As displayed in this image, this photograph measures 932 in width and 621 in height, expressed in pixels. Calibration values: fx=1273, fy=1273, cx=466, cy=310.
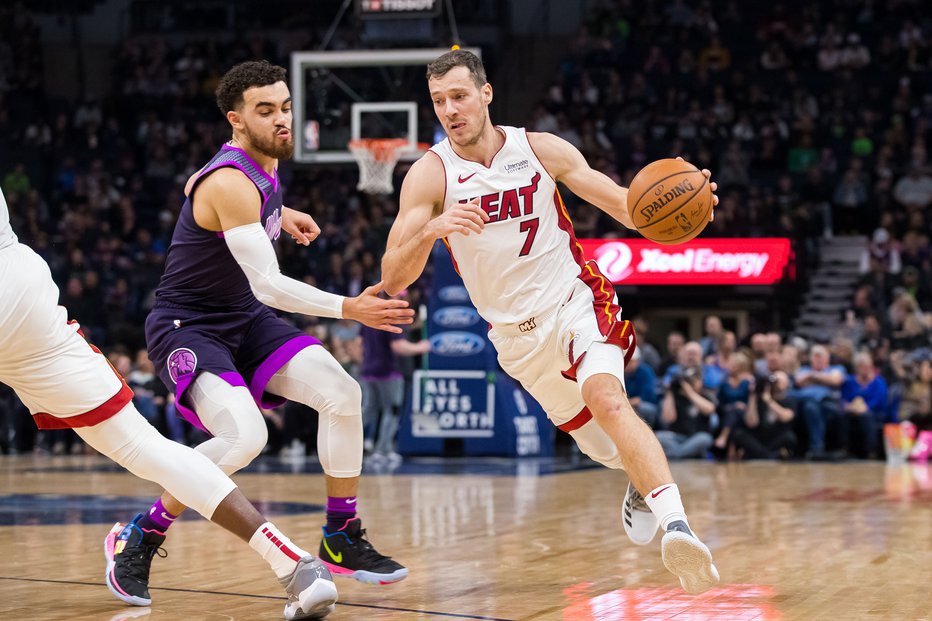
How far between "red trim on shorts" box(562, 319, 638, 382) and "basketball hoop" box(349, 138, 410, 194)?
9.93 meters

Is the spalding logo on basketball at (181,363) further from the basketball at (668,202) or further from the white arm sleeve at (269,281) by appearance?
the basketball at (668,202)

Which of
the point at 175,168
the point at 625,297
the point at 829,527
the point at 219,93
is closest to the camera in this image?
the point at 219,93

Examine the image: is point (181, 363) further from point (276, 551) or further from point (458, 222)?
point (458, 222)

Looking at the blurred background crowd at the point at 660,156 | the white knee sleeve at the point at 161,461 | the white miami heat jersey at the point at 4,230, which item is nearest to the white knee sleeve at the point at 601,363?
the white knee sleeve at the point at 161,461

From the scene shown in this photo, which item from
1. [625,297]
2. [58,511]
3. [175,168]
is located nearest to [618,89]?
[625,297]

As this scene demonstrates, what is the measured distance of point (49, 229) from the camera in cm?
2205

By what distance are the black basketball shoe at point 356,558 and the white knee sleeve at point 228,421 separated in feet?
1.78

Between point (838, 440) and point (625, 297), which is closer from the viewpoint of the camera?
point (838, 440)

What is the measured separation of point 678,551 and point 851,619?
0.68m

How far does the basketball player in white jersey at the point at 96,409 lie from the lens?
14.6ft

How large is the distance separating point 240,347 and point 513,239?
125 centimetres

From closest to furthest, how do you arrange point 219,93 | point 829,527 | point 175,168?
1. point 219,93
2. point 829,527
3. point 175,168

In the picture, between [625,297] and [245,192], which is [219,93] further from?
[625,297]

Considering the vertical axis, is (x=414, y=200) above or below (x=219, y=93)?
below
